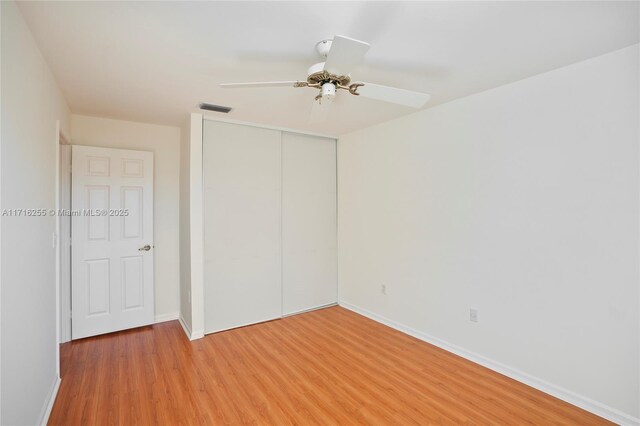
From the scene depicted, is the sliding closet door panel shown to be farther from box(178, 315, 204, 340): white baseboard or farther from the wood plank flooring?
the wood plank flooring

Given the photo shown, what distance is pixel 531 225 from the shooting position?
8.09 ft

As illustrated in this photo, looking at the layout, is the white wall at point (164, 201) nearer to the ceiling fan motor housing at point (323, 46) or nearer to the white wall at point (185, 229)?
the white wall at point (185, 229)

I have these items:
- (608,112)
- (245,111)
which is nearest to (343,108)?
(245,111)

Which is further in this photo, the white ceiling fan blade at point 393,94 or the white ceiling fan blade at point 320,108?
the white ceiling fan blade at point 320,108

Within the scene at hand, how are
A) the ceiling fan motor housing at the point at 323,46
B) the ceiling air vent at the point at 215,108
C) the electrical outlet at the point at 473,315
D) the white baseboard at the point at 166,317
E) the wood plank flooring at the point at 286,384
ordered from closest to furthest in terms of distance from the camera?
the ceiling fan motor housing at the point at 323,46 < the wood plank flooring at the point at 286,384 < the electrical outlet at the point at 473,315 < the ceiling air vent at the point at 215,108 < the white baseboard at the point at 166,317

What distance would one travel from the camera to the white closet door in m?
4.09

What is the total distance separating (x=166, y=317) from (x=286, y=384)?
2.16 meters

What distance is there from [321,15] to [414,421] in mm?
2546

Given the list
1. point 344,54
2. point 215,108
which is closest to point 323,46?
point 344,54

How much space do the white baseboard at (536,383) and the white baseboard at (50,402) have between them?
122 inches

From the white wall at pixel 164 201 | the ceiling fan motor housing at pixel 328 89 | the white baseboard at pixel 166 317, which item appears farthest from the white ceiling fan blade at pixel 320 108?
the white baseboard at pixel 166 317

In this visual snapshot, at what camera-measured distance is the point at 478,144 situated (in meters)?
2.80

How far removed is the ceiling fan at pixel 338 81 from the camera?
A: 1.46m

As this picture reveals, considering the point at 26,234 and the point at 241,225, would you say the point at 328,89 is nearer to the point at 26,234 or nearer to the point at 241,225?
the point at 26,234
